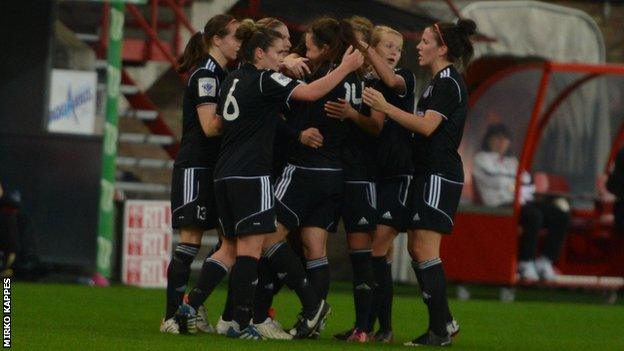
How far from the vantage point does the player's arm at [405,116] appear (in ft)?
35.2

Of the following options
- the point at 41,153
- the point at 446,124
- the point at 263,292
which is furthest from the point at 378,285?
the point at 41,153

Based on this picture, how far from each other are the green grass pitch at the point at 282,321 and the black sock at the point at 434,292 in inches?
7.1

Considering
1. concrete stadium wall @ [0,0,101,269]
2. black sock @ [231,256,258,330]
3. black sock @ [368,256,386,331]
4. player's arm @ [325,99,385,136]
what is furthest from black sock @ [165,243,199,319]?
concrete stadium wall @ [0,0,101,269]

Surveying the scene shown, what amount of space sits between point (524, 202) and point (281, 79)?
8598mm

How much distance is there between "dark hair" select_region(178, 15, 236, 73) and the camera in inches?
446

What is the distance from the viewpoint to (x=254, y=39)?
10.9m

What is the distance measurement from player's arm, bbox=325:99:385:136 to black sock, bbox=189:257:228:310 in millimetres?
1147

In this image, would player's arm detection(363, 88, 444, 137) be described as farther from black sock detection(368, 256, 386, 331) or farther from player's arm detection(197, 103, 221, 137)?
black sock detection(368, 256, 386, 331)

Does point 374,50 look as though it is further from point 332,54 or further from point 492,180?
point 492,180

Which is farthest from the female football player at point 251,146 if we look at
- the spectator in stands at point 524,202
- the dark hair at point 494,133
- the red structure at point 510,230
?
the dark hair at point 494,133

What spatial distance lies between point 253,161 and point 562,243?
9.11 metres

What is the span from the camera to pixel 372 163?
11.5 m

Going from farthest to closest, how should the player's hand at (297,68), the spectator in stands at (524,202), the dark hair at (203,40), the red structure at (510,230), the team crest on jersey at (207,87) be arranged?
the spectator in stands at (524,202)
the red structure at (510,230)
the dark hair at (203,40)
the player's hand at (297,68)
the team crest on jersey at (207,87)

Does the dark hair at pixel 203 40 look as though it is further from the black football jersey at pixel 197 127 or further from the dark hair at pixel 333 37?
the dark hair at pixel 333 37
